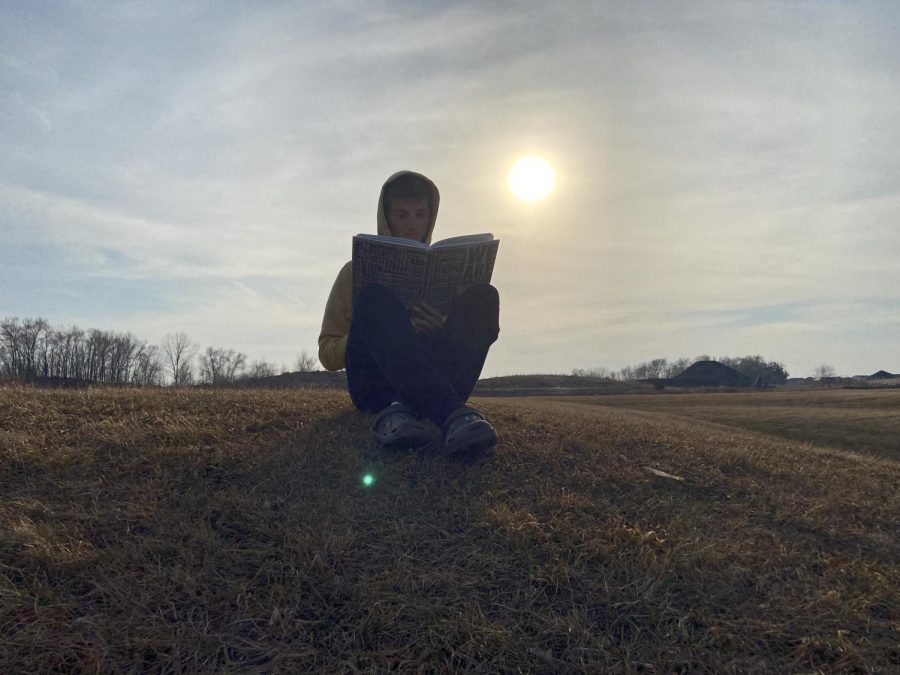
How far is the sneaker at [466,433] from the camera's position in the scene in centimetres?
349

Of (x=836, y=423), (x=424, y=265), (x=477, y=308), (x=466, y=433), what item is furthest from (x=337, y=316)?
(x=836, y=423)

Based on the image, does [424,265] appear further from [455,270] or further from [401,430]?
[401,430]

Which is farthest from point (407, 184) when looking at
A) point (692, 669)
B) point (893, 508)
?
point (893, 508)

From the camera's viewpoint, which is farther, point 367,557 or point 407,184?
point 407,184

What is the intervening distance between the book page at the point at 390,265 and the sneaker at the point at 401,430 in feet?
2.66

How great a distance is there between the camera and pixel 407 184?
4.66 m

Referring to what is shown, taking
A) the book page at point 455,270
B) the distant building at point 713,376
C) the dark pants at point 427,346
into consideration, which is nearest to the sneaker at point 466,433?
the dark pants at point 427,346

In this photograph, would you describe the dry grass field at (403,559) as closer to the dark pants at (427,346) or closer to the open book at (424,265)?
the dark pants at (427,346)

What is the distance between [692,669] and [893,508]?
3.26 metres

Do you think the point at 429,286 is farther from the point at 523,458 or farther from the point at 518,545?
the point at 518,545

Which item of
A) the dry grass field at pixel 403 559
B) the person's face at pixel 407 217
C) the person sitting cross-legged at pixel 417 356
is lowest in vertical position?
the dry grass field at pixel 403 559

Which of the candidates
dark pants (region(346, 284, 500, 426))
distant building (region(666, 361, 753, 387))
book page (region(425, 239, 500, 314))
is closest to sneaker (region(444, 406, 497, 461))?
dark pants (region(346, 284, 500, 426))

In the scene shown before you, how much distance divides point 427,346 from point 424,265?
614 mm

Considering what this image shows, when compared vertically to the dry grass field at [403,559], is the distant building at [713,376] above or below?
above
